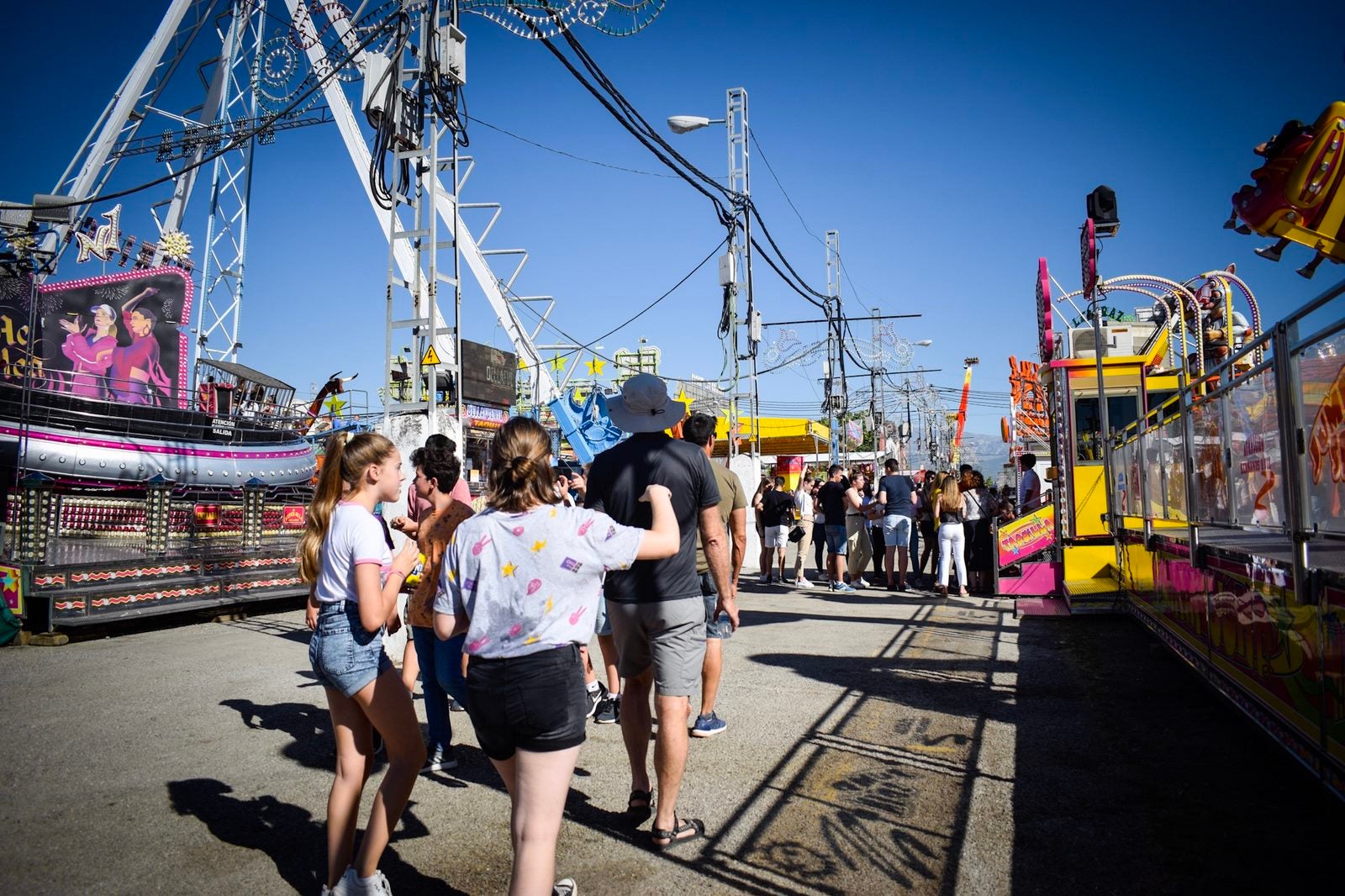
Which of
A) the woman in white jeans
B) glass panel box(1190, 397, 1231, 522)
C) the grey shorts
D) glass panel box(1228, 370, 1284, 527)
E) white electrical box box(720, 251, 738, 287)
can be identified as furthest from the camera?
white electrical box box(720, 251, 738, 287)

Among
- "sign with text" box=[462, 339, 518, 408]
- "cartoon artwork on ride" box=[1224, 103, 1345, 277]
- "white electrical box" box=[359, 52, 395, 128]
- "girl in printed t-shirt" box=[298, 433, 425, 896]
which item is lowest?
"girl in printed t-shirt" box=[298, 433, 425, 896]

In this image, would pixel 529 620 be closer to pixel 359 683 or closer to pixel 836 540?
pixel 359 683

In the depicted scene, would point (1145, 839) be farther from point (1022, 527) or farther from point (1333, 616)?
point (1022, 527)

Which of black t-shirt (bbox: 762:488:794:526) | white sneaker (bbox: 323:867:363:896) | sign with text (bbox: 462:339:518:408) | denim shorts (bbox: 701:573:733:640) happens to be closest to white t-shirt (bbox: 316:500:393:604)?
white sneaker (bbox: 323:867:363:896)

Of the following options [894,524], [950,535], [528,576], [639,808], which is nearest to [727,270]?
[894,524]

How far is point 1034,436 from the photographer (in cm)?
2652

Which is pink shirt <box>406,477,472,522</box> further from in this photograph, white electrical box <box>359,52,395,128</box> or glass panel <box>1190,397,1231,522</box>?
white electrical box <box>359,52,395,128</box>

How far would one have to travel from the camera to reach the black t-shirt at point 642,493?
3506mm

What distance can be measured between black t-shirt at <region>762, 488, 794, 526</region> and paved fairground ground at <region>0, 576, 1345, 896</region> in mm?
6540

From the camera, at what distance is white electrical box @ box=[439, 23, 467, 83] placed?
9094 mm

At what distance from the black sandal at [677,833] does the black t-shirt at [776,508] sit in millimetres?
10130

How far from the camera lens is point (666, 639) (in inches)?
138

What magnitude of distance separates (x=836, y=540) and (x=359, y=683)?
10.6 m

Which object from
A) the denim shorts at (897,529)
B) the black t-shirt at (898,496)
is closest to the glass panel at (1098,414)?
the black t-shirt at (898,496)
